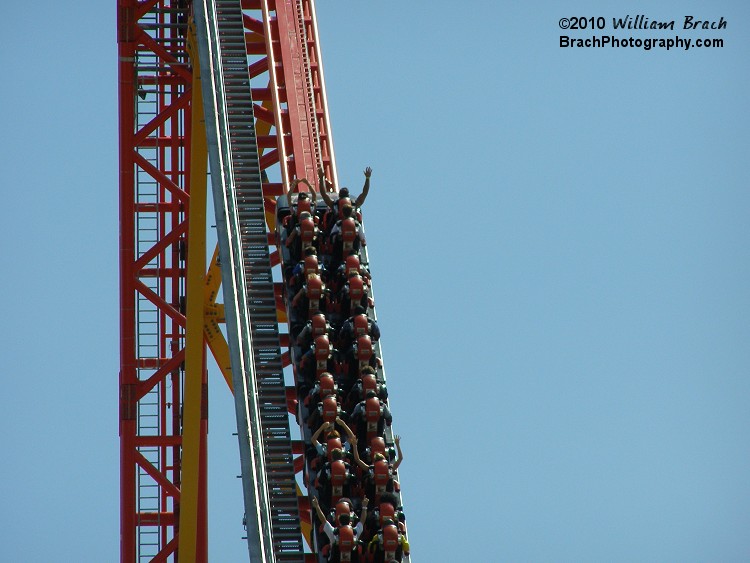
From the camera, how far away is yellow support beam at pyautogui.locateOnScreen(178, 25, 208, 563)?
38.9 m

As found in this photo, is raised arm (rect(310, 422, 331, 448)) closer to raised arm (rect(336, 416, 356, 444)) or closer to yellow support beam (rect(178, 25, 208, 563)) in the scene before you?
raised arm (rect(336, 416, 356, 444))

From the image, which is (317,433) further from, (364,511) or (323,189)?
(323,189)

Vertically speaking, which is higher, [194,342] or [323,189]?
[323,189]

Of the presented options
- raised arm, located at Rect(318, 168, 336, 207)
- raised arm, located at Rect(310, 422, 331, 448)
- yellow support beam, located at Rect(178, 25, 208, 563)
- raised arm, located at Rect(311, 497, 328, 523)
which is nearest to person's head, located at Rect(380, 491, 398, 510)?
raised arm, located at Rect(311, 497, 328, 523)

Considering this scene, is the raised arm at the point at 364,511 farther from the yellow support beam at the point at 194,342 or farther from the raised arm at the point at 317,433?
the yellow support beam at the point at 194,342

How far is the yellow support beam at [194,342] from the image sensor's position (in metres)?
38.9

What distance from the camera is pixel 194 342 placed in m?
38.9

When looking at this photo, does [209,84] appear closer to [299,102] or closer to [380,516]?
[299,102]

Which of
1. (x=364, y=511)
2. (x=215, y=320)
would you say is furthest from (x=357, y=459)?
(x=215, y=320)

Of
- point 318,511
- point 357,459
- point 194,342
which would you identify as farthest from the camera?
point 194,342

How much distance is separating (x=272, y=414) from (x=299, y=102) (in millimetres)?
4850

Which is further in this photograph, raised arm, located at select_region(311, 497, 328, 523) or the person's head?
the person's head

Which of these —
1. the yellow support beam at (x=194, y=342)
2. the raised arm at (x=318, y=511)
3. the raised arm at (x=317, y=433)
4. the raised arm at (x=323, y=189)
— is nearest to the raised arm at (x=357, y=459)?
the raised arm at (x=317, y=433)

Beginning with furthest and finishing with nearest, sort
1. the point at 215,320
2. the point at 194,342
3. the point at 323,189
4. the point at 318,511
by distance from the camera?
the point at 215,320
the point at 194,342
the point at 323,189
the point at 318,511
